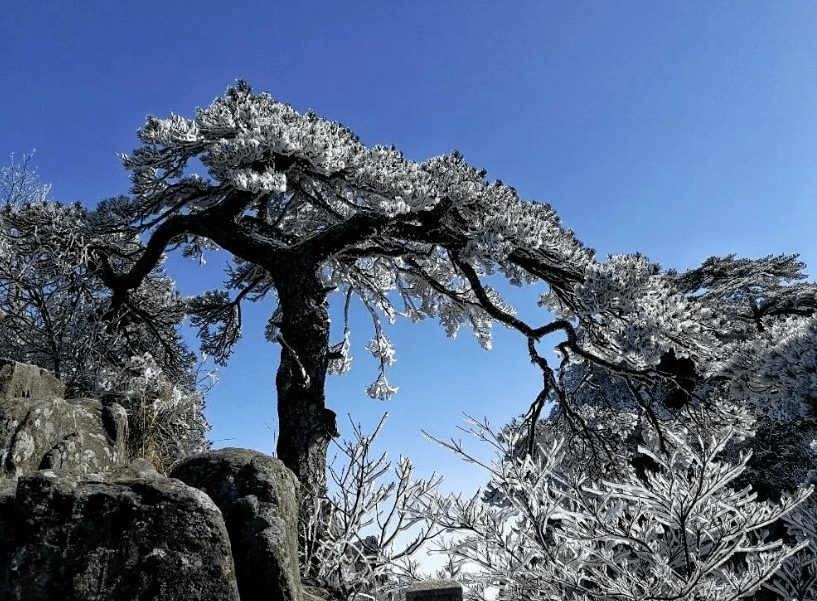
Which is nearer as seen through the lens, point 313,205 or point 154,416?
point 154,416

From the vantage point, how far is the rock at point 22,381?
20.3 feet

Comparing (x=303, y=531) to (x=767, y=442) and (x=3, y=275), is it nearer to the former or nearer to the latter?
(x=3, y=275)

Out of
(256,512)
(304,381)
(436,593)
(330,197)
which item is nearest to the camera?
(256,512)

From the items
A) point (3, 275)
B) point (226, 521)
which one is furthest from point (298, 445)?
point (3, 275)

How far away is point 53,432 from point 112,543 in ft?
8.88

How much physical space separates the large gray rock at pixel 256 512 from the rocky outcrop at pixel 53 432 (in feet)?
4.49

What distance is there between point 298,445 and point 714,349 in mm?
5757

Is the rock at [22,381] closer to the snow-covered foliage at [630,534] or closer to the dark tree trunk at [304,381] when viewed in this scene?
the dark tree trunk at [304,381]

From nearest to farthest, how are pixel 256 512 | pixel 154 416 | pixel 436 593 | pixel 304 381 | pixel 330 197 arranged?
pixel 256 512, pixel 436 593, pixel 154 416, pixel 304 381, pixel 330 197

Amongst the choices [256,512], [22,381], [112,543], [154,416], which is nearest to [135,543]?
[112,543]

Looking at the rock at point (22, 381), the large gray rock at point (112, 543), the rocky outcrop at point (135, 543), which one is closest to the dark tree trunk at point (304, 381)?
the rock at point (22, 381)

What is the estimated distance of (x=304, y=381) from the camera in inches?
340

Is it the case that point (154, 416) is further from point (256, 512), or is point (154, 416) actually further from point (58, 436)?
point (256, 512)

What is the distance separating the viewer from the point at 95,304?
11.6 metres
